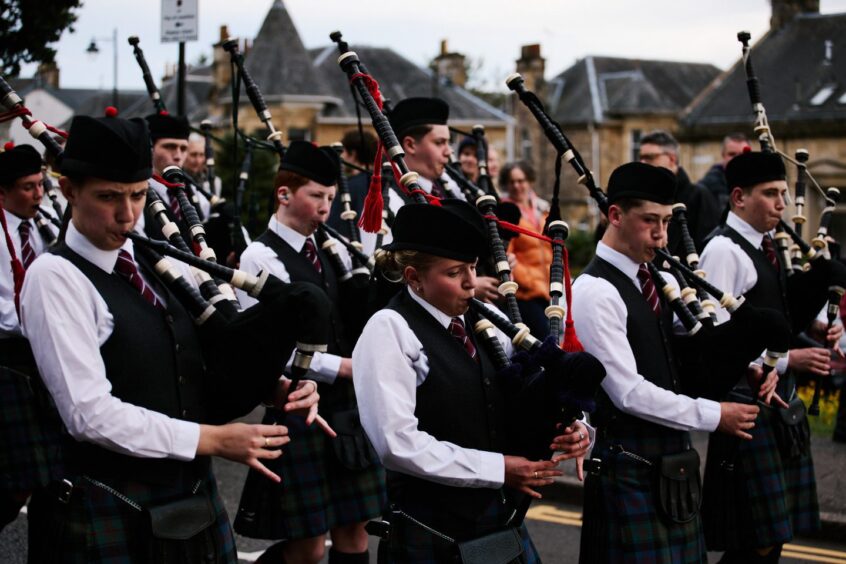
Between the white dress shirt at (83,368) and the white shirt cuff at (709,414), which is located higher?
the white dress shirt at (83,368)

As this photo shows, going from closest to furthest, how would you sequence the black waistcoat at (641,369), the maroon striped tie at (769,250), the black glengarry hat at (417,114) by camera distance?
the black waistcoat at (641,369), the maroon striped tie at (769,250), the black glengarry hat at (417,114)

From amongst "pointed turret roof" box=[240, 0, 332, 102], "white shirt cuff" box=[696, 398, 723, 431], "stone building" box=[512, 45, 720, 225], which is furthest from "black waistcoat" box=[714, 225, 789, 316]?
"stone building" box=[512, 45, 720, 225]

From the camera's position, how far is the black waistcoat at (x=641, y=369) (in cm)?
358

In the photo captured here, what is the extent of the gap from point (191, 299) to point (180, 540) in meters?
0.59

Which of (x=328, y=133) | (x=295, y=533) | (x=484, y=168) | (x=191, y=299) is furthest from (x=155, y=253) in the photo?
(x=328, y=133)

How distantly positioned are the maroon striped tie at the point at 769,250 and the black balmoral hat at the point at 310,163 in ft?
5.81

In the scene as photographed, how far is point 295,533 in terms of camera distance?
407cm

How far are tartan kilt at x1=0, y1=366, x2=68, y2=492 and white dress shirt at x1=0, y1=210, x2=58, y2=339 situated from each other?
0.55ft

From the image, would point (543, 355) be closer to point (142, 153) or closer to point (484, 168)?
point (142, 153)

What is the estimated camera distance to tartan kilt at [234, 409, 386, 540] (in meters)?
4.09

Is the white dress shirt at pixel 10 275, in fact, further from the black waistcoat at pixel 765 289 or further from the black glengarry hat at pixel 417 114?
the black waistcoat at pixel 765 289

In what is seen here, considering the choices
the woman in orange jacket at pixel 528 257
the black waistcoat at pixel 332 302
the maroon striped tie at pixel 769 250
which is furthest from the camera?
the woman in orange jacket at pixel 528 257

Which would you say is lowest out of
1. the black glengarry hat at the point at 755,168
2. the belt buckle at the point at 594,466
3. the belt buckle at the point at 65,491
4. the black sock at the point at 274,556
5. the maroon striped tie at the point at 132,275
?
the black sock at the point at 274,556

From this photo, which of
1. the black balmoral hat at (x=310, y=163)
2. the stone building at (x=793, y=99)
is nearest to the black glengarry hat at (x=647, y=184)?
the black balmoral hat at (x=310, y=163)
